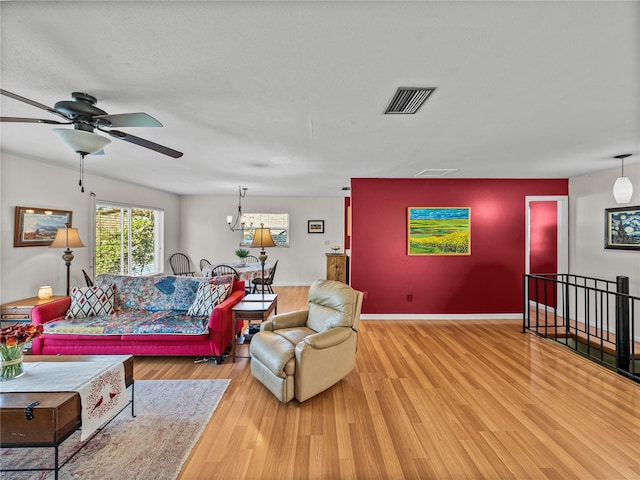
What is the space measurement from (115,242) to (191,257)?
2481 millimetres

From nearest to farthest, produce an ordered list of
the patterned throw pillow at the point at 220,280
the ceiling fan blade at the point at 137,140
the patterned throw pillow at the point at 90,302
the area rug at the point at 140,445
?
the area rug at the point at 140,445 → the ceiling fan blade at the point at 137,140 → the patterned throw pillow at the point at 90,302 → the patterned throw pillow at the point at 220,280

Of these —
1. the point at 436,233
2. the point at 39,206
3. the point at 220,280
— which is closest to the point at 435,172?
the point at 436,233

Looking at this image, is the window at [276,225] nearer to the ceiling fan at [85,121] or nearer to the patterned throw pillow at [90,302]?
the patterned throw pillow at [90,302]

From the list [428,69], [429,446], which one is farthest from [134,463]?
[428,69]

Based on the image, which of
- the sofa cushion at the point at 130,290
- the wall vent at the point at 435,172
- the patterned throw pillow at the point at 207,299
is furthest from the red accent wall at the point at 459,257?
the sofa cushion at the point at 130,290

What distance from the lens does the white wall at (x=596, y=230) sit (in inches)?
163

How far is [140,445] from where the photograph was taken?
2.04m

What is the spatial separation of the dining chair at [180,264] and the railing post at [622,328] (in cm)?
791

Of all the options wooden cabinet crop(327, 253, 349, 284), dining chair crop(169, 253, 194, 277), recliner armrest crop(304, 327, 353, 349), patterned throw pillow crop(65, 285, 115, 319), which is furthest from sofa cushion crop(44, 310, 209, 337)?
wooden cabinet crop(327, 253, 349, 284)

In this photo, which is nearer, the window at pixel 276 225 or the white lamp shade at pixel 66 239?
the white lamp shade at pixel 66 239

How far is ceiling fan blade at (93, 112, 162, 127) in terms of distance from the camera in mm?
1814

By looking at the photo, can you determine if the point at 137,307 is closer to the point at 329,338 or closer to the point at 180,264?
the point at 329,338

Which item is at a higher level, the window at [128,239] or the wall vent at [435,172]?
the wall vent at [435,172]

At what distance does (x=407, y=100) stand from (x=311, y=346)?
213 centimetres
